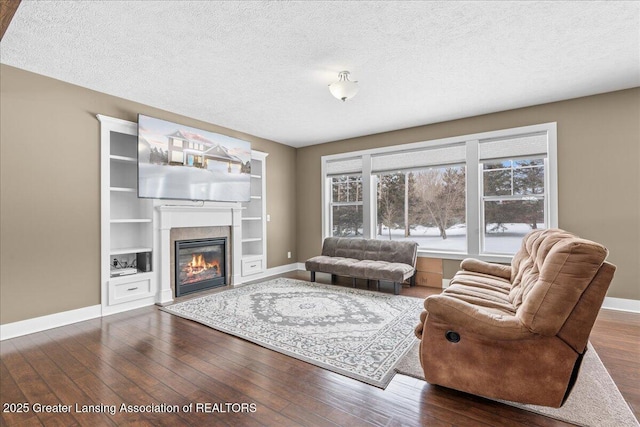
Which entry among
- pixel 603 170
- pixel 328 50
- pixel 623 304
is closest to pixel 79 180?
pixel 328 50

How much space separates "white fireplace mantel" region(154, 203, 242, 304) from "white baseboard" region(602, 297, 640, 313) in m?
5.22

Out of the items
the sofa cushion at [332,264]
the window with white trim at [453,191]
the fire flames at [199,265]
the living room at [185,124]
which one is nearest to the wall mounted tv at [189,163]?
the living room at [185,124]

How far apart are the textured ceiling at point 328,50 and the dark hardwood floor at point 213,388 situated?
274 cm

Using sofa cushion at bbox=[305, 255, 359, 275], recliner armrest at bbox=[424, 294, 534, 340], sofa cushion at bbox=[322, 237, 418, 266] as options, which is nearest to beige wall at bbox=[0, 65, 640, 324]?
sofa cushion at bbox=[322, 237, 418, 266]

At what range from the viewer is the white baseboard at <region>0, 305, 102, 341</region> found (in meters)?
3.01

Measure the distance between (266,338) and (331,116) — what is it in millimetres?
3330

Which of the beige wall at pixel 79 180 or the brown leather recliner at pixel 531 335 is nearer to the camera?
the brown leather recliner at pixel 531 335

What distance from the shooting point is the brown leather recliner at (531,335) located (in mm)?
1638

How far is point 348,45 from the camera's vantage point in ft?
8.89

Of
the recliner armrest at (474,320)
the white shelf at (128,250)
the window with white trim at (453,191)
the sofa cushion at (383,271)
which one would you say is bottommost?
the sofa cushion at (383,271)

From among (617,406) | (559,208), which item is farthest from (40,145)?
(559,208)

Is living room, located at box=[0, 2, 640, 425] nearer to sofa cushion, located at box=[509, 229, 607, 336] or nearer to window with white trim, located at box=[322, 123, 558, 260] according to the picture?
window with white trim, located at box=[322, 123, 558, 260]

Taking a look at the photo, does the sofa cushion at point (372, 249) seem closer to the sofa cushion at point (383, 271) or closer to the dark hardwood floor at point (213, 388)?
the sofa cushion at point (383, 271)

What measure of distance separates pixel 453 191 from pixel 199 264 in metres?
4.32
